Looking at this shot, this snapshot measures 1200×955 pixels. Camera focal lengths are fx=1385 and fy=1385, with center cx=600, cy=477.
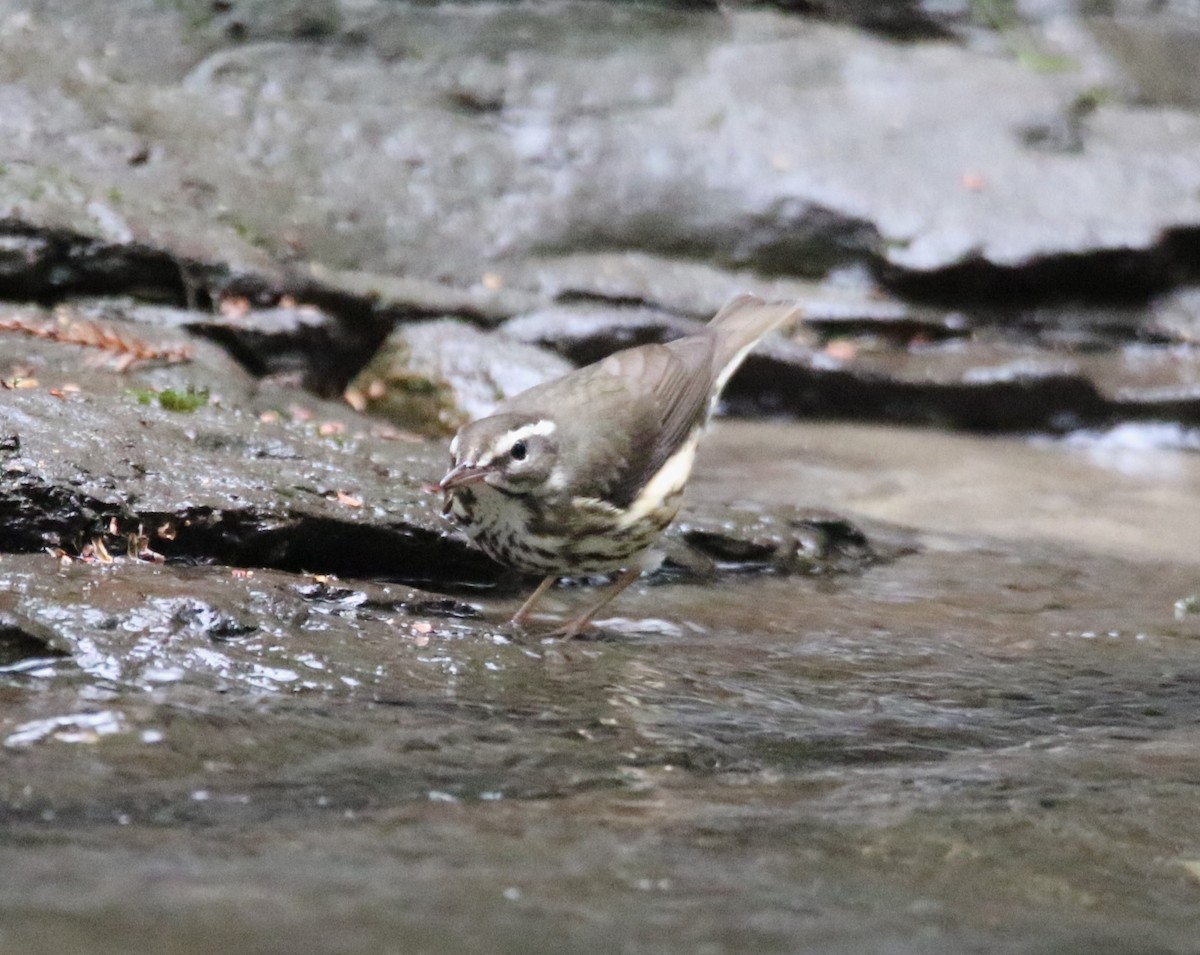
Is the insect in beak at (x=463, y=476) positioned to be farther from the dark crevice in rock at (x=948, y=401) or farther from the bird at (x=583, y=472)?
the dark crevice in rock at (x=948, y=401)

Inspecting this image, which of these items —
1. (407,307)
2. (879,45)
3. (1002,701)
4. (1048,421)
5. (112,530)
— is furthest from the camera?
(879,45)

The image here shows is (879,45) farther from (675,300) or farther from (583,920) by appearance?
(583,920)

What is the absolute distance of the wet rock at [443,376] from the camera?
651 centimetres

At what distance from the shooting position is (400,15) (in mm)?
9250

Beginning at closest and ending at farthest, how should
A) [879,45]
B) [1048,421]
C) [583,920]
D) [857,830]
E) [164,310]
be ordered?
[583,920] → [857,830] → [164,310] → [1048,421] → [879,45]

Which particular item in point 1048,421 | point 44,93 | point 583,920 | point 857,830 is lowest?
point 1048,421

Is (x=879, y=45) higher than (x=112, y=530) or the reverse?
higher

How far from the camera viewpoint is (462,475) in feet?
12.6

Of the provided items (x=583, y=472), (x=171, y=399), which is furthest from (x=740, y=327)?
(x=171, y=399)

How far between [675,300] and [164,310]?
2973mm

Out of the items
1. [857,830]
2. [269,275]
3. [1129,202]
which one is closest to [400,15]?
[269,275]

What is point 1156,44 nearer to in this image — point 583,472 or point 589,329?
point 589,329

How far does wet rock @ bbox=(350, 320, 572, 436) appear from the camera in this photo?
6508 mm

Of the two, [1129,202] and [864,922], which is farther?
[1129,202]
